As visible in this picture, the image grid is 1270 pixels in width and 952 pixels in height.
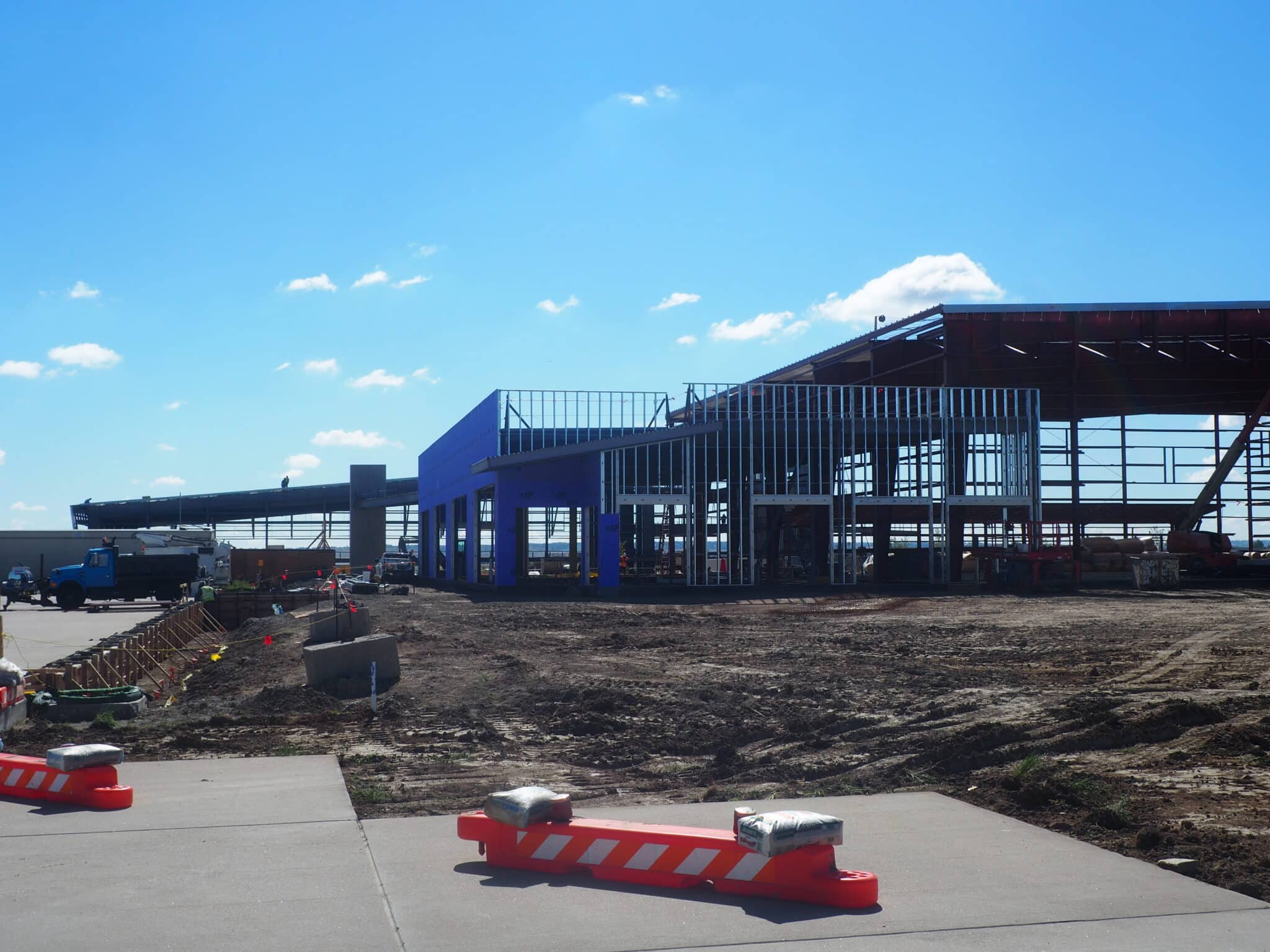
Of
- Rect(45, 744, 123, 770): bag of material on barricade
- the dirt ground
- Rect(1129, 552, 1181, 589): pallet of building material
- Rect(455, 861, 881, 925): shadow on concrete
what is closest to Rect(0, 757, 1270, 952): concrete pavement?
Rect(455, 861, 881, 925): shadow on concrete

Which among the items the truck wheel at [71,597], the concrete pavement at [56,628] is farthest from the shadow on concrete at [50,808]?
the truck wheel at [71,597]

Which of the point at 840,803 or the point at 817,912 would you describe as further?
the point at 840,803

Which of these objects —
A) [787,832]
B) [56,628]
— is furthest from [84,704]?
[56,628]

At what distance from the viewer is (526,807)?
6820 millimetres

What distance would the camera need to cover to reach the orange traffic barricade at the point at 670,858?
20.4 ft

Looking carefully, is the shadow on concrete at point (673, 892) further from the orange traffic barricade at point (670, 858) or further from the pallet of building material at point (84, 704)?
the pallet of building material at point (84, 704)

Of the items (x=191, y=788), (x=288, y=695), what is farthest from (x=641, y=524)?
(x=191, y=788)

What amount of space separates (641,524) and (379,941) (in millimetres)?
38652

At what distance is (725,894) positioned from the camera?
251 inches

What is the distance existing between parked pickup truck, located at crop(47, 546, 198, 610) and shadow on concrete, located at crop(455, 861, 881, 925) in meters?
41.0

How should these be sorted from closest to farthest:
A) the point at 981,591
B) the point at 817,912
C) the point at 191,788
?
1. the point at 817,912
2. the point at 191,788
3. the point at 981,591

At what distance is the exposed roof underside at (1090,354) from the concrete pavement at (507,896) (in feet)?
128

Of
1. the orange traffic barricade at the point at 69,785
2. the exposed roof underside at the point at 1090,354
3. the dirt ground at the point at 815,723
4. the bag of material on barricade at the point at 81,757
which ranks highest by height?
the exposed roof underside at the point at 1090,354

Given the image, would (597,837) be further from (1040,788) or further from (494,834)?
(1040,788)
